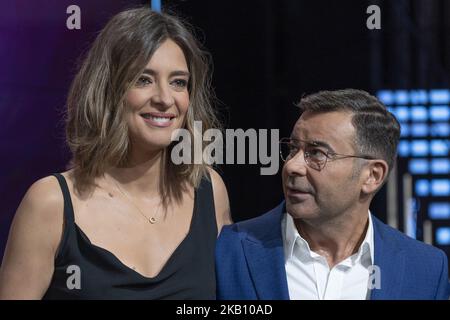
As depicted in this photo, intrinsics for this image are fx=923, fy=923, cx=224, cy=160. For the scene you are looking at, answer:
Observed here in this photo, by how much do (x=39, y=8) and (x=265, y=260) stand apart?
1.47 m

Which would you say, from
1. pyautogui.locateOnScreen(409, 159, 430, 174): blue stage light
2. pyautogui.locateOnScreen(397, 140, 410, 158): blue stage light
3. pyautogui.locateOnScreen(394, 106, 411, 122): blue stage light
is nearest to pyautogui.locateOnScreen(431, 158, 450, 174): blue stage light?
pyautogui.locateOnScreen(409, 159, 430, 174): blue stage light

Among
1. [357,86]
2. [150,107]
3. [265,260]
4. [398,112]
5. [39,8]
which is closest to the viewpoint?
[265,260]

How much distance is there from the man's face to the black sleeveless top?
1.34 feet

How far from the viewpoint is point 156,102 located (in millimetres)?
2797

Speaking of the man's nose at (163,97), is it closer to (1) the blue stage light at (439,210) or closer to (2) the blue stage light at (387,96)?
(2) the blue stage light at (387,96)

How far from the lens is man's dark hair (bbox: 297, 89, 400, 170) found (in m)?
2.58

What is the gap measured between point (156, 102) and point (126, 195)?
304 mm

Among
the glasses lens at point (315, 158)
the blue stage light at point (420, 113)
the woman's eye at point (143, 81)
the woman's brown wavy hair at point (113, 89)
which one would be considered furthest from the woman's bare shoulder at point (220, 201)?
the blue stage light at point (420, 113)

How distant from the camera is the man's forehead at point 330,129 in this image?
2562mm

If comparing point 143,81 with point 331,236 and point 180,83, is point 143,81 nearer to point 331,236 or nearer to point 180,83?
point 180,83

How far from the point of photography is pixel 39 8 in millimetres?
3438

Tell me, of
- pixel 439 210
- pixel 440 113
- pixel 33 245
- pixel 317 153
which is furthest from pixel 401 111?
pixel 33 245
